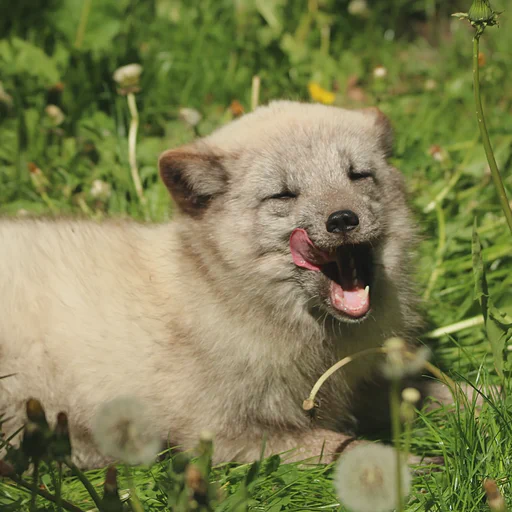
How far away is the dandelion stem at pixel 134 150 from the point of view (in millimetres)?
4637

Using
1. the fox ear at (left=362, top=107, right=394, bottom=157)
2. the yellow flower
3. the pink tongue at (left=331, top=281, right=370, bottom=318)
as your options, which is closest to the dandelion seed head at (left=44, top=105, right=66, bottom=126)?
the yellow flower

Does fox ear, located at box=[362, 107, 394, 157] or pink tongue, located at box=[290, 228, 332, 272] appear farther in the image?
fox ear, located at box=[362, 107, 394, 157]

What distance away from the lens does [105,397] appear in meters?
3.30

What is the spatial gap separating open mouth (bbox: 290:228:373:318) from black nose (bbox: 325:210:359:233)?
0.13m

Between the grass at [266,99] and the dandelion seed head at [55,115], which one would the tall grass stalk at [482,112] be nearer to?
the grass at [266,99]

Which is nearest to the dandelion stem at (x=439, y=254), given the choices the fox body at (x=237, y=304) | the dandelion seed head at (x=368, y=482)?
the fox body at (x=237, y=304)

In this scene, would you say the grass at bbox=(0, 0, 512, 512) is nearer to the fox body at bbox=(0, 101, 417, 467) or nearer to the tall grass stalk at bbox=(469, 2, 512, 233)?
the fox body at bbox=(0, 101, 417, 467)

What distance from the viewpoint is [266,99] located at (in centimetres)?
538

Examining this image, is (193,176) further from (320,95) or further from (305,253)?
(320,95)

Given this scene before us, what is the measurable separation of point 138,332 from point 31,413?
4.55 ft

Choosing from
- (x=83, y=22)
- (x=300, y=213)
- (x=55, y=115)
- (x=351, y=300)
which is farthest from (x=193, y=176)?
(x=83, y=22)

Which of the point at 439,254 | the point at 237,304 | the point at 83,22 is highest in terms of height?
the point at 83,22

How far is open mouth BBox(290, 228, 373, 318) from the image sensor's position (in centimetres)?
305

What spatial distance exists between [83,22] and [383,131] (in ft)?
8.73
